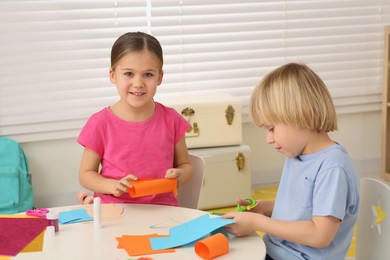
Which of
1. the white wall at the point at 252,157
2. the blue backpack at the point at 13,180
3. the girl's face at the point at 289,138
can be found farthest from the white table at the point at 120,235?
the white wall at the point at 252,157

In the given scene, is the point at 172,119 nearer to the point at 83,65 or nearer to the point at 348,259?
the point at 348,259

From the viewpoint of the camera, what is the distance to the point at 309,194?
171cm

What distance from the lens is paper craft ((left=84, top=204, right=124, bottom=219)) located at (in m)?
1.88

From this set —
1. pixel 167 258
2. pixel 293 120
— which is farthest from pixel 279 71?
pixel 167 258

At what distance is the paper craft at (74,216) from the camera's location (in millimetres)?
1836

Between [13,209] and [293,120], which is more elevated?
[293,120]

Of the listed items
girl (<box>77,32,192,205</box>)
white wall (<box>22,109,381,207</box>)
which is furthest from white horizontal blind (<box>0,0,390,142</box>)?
girl (<box>77,32,192,205</box>)

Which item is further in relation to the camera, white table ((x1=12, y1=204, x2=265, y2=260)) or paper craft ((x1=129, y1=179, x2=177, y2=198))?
paper craft ((x1=129, y1=179, x2=177, y2=198))

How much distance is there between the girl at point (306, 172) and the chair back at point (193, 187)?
52cm

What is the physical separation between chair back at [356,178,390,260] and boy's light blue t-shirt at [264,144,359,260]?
0.41 feet

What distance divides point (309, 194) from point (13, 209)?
2.05 metres

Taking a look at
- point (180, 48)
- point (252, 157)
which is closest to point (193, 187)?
point (180, 48)

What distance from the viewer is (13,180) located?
11.1 feet

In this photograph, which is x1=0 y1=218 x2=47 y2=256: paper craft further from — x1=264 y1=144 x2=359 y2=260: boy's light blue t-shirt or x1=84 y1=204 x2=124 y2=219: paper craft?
x1=264 y1=144 x2=359 y2=260: boy's light blue t-shirt
